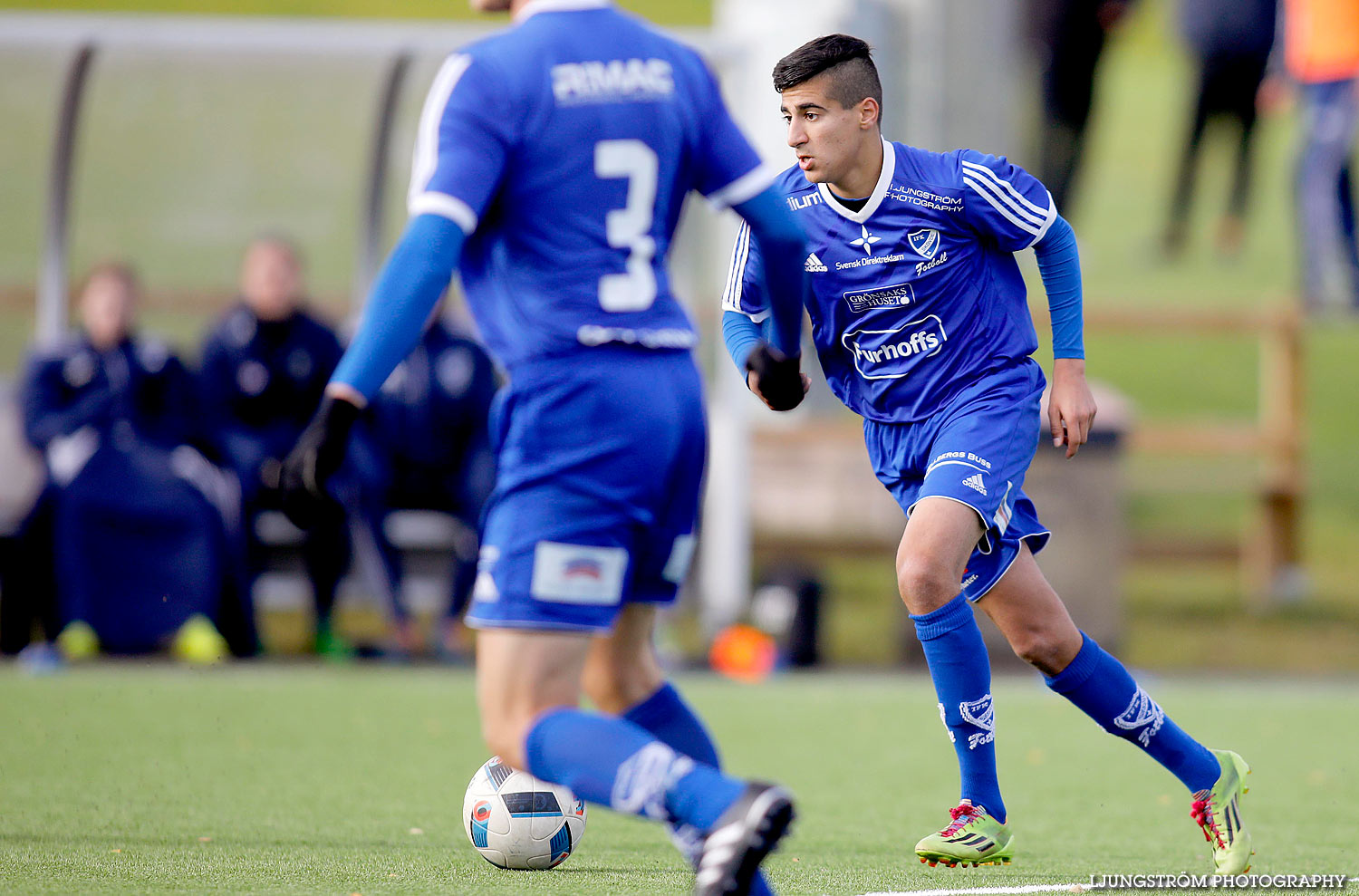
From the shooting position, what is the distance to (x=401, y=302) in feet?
10.2

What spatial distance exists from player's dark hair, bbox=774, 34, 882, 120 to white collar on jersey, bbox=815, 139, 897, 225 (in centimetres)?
19

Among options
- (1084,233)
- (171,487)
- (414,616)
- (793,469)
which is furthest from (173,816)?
(1084,233)

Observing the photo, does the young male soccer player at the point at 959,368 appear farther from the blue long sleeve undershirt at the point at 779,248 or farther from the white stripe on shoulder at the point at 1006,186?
the blue long sleeve undershirt at the point at 779,248

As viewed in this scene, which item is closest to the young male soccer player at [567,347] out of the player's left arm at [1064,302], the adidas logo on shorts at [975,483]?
the adidas logo on shorts at [975,483]

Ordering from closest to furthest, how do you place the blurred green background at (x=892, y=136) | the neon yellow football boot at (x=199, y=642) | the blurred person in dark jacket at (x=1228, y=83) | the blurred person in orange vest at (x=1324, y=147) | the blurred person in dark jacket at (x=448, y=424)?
the neon yellow football boot at (x=199, y=642) < the blurred person in dark jacket at (x=448, y=424) < the blurred green background at (x=892, y=136) < the blurred person in orange vest at (x=1324, y=147) < the blurred person in dark jacket at (x=1228, y=83)

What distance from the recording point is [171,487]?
919cm

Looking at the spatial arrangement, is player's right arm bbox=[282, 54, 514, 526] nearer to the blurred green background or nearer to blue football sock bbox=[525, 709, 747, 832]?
blue football sock bbox=[525, 709, 747, 832]

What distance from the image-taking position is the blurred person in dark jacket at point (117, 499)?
9.09 m

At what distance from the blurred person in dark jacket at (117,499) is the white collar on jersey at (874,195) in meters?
5.51

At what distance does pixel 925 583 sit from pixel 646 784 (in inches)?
54.7

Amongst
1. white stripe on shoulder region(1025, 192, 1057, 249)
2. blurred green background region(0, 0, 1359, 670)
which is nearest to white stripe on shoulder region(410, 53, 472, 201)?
white stripe on shoulder region(1025, 192, 1057, 249)

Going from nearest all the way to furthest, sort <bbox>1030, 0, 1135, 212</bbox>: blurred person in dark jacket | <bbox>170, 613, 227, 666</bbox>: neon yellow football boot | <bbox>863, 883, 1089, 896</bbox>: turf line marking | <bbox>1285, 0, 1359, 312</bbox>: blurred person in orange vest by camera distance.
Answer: <bbox>863, 883, 1089, 896</bbox>: turf line marking < <bbox>170, 613, 227, 666</bbox>: neon yellow football boot < <bbox>1285, 0, 1359, 312</bbox>: blurred person in orange vest < <bbox>1030, 0, 1135, 212</bbox>: blurred person in dark jacket

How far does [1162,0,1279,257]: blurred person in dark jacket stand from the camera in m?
14.1

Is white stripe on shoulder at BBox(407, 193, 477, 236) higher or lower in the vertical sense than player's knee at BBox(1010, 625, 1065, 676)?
higher
